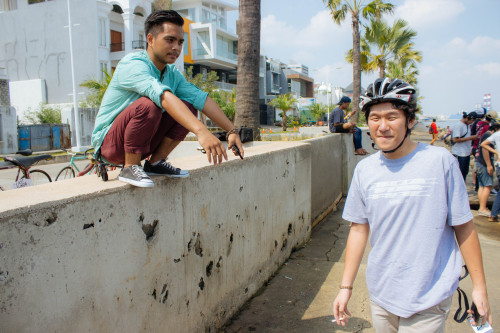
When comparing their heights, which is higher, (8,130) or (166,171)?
(8,130)

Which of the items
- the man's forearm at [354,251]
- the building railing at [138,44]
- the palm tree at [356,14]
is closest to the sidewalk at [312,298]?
the man's forearm at [354,251]

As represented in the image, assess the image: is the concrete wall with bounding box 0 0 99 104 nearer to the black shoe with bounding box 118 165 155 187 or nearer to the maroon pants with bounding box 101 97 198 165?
the maroon pants with bounding box 101 97 198 165

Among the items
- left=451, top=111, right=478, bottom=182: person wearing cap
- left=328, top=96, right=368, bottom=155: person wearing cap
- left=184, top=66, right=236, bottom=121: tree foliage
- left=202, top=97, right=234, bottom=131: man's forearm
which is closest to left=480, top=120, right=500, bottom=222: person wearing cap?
left=451, top=111, right=478, bottom=182: person wearing cap

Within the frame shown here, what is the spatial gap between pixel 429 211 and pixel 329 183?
5.71 m

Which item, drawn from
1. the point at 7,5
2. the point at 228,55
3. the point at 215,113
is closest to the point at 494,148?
the point at 215,113

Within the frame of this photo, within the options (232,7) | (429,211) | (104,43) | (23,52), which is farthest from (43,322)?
(232,7)

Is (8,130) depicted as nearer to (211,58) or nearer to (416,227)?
(416,227)

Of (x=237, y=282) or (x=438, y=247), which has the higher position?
(x=438, y=247)

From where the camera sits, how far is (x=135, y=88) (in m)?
2.32

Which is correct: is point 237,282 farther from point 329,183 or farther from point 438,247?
point 329,183

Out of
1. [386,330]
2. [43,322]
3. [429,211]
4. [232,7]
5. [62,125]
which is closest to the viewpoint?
[43,322]

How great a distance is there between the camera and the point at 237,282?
343 centimetres

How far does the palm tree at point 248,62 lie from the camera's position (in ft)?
22.0

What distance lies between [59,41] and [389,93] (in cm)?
3227
